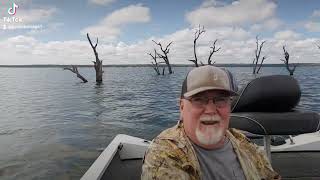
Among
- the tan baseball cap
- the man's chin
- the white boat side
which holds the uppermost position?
the tan baseball cap

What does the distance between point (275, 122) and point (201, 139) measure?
1.60 m

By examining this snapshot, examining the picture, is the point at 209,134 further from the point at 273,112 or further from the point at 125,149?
the point at 125,149

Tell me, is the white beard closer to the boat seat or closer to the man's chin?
the man's chin

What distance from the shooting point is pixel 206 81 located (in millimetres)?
2006

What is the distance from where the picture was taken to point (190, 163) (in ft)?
6.35

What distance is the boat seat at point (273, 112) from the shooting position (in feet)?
11.1

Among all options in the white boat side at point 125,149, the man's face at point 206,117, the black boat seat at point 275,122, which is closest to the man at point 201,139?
the man's face at point 206,117

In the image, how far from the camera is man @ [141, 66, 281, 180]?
6.30ft

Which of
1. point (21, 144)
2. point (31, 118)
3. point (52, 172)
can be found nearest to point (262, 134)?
point (52, 172)

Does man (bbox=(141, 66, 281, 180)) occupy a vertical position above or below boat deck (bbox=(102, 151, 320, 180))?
above

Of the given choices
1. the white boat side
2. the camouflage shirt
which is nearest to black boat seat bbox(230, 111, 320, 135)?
the camouflage shirt

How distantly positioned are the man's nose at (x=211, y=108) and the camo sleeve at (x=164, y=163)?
0.89 feet


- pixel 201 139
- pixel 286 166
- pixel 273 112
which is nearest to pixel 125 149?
pixel 286 166

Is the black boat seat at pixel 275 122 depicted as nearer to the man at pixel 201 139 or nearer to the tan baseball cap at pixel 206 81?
the man at pixel 201 139
